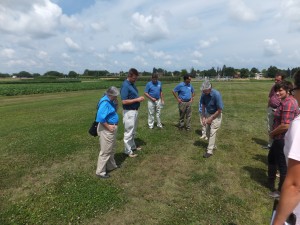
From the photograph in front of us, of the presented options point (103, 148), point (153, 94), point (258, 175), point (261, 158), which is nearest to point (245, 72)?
point (153, 94)

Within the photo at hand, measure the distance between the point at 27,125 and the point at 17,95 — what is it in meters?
24.8

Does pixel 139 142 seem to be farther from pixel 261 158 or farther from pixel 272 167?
pixel 272 167

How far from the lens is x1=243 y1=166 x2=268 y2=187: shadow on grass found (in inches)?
241

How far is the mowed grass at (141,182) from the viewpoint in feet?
15.6

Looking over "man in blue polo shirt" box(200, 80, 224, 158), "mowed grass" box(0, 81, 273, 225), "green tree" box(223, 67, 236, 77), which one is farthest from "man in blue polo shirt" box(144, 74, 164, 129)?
"green tree" box(223, 67, 236, 77)

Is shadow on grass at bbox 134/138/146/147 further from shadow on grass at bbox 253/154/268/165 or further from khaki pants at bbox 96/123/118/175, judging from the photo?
shadow on grass at bbox 253/154/268/165

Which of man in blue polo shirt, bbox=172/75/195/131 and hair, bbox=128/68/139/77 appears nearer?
hair, bbox=128/68/139/77

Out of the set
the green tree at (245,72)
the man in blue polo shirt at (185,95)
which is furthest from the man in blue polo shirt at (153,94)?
the green tree at (245,72)

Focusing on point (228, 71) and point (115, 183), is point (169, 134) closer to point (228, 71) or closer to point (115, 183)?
point (115, 183)

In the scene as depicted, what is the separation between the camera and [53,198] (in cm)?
534

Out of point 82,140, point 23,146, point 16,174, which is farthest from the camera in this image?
point 82,140

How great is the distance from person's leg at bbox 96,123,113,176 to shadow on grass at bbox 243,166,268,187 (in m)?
3.54

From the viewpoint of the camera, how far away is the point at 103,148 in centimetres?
613

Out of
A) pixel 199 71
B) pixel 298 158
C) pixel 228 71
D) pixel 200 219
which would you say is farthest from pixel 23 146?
pixel 199 71
